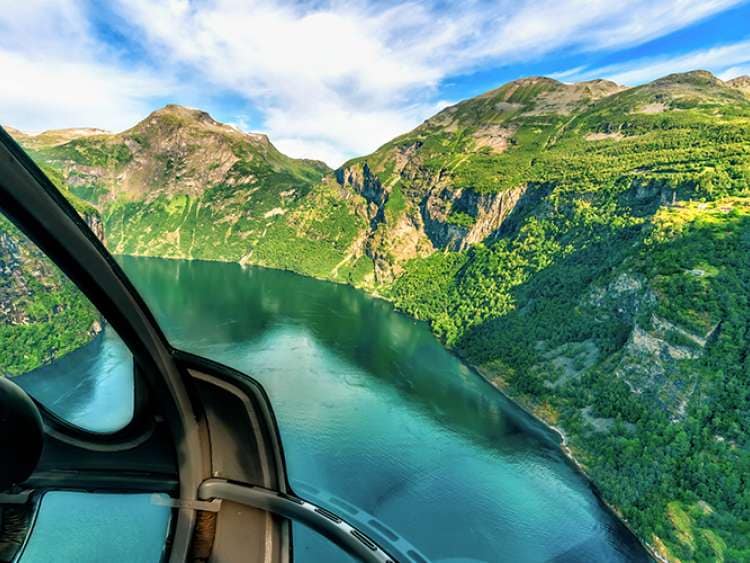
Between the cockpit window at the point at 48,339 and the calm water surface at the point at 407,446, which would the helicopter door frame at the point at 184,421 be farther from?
the calm water surface at the point at 407,446

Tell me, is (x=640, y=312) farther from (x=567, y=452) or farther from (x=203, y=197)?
(x=203, y=197)

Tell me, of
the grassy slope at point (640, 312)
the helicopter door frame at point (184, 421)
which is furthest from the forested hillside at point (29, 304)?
the grassy slope at point (640, 312)

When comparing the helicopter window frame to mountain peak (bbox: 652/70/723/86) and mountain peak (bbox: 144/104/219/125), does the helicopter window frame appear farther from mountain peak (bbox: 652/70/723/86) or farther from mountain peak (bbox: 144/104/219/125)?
mountain peak (bbox: 144/104/219/125)

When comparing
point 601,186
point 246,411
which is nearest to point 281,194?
point 601,186

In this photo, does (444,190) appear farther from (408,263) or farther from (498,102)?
(498,102)

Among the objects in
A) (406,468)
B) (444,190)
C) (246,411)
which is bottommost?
(406,468)

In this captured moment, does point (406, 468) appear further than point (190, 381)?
Yes
